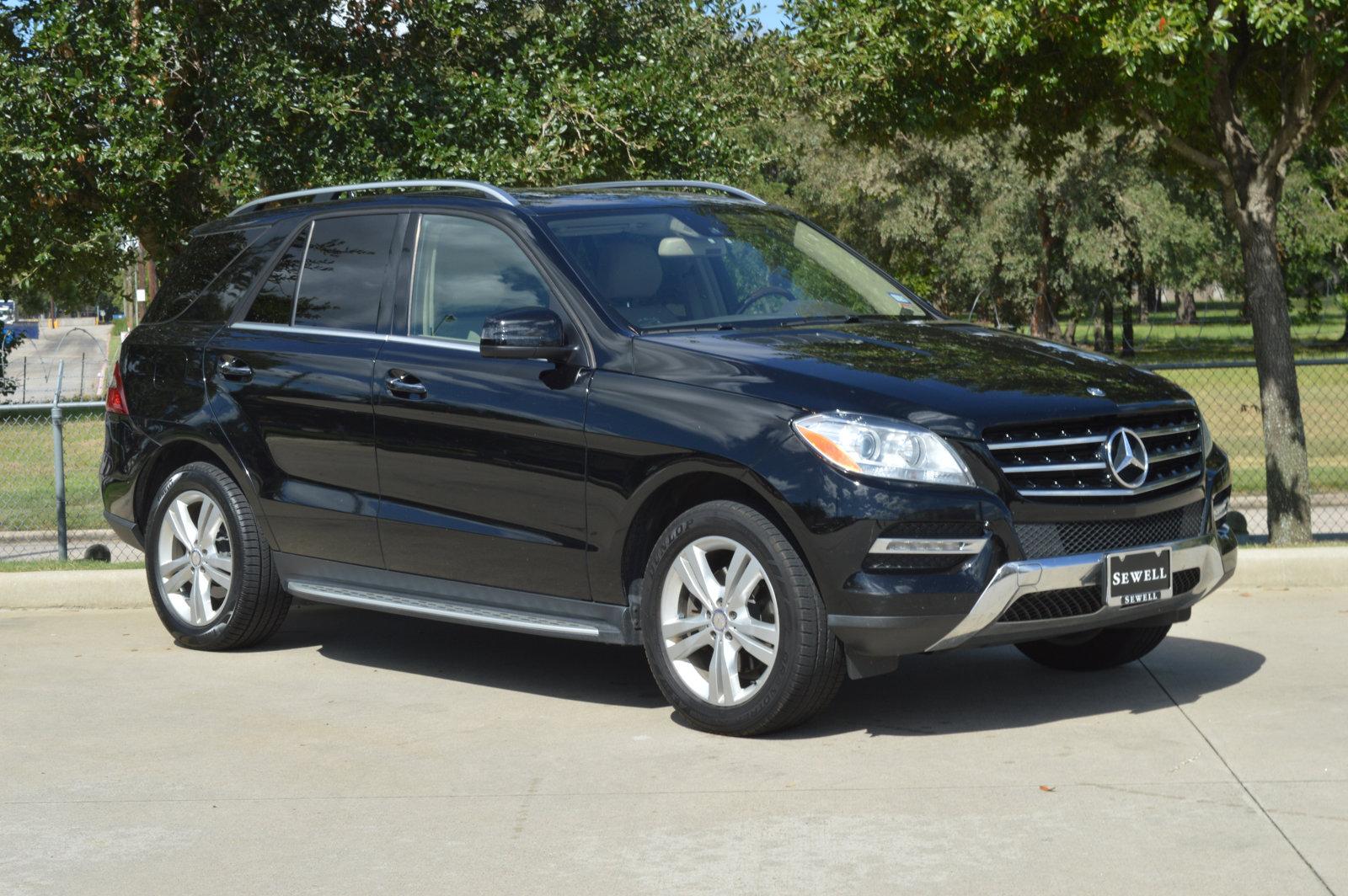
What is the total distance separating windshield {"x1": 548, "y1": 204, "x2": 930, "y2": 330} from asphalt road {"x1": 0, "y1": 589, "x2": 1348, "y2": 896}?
60.6 inches

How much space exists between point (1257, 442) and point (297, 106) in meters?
10.9

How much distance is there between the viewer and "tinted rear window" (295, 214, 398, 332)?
24.9 feet

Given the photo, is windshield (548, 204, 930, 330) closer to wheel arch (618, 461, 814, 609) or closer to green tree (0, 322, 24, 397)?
wheel arch (618, 461, 814, 609)

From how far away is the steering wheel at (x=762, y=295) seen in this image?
23.3ft

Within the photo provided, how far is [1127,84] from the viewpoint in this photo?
40.6 feet

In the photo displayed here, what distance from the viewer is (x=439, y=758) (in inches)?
245

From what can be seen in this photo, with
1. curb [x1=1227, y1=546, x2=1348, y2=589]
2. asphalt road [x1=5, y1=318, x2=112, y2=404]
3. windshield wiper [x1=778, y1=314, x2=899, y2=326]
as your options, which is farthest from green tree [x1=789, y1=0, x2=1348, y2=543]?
asphalt road [x1=5, y1=318, x2=112, y2=404]

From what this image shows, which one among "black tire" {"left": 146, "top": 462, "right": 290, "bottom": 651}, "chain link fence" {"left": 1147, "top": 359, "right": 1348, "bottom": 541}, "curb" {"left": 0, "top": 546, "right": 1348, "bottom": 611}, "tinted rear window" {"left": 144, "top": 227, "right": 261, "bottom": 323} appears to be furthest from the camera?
"chain link fence" {"left": 1147, "top": 359, "right": 1348, "bottom": 541}

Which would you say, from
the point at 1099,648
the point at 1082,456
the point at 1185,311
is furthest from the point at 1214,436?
the point at 1185,311

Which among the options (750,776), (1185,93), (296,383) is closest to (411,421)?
(296,383)

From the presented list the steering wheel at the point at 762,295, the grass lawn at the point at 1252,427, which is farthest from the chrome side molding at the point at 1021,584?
the grass lawn at the point at 1252,427

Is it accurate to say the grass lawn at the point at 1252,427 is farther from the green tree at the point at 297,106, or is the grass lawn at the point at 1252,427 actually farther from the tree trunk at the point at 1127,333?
the tree trunk at the point at 1127,333

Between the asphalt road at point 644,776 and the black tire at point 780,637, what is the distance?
0.42ft

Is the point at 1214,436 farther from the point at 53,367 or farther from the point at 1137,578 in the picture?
the point at 53,367
